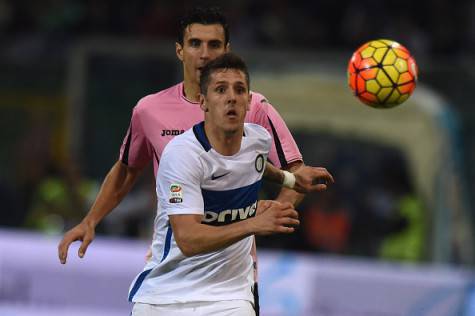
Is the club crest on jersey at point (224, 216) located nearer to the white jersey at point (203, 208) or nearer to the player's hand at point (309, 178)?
the white jersey at point (203, 208)

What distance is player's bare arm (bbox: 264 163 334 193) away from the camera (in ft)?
19.2

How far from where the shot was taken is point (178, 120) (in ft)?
19.9

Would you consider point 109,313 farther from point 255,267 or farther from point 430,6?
point 430,6

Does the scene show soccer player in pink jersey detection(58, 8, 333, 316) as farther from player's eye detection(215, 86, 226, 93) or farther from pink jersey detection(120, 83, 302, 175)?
player's eye detection(215, 86, 226, 93)

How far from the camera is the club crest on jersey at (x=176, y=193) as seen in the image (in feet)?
18.2

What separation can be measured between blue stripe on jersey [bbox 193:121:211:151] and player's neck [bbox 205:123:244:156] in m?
0.02

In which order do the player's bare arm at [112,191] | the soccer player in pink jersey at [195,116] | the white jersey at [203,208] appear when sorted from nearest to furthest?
the white jersey at [203,208] → the soccer player in pink jersey at [195,116] → the player's bare arm at [112,191]

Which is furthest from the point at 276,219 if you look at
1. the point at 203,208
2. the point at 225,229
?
the point at 203,208

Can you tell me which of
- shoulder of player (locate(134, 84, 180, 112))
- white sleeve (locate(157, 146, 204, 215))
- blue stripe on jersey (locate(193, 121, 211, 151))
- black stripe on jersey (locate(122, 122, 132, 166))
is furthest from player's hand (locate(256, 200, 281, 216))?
black stripe on jersey (locate(122, 122, 132, 166))

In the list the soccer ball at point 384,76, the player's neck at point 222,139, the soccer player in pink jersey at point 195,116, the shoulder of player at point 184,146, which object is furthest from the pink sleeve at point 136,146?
the soccer ball at point 384,76

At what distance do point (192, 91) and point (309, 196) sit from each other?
6.30 m

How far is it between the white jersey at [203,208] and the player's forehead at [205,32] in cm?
48

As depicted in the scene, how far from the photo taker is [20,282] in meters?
10.5

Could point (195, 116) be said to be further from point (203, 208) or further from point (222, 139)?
point (203, 208)
